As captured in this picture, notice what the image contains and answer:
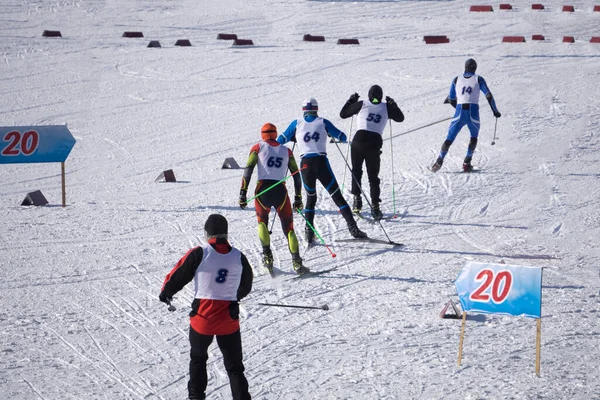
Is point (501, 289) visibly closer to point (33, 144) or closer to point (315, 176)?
point (315, 176)

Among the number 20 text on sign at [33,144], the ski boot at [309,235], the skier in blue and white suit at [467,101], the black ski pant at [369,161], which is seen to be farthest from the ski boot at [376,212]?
the number 20 text on sign at [33,144]

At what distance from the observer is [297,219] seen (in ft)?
41.9

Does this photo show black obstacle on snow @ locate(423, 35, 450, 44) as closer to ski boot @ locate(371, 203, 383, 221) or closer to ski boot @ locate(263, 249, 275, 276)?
ski boot @ locate(371, 203, 383, 221)

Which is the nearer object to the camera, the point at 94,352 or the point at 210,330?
the point at 210,330

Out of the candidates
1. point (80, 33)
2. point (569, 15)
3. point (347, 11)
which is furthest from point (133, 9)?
point (569, 15)

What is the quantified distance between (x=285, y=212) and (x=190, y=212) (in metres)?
3.51

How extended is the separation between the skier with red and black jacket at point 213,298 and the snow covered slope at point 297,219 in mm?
670

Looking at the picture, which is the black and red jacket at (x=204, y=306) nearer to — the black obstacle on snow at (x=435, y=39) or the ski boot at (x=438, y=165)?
the ski boot at (x=438, y=165)

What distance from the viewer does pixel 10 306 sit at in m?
9.14

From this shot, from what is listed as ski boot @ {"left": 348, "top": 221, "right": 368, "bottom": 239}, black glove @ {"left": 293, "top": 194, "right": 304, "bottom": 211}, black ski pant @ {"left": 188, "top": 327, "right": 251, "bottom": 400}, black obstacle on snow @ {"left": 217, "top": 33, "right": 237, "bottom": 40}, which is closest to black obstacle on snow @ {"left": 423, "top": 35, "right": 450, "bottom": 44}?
black obstacle on snow @ {"left": 217, "top": 33, "right": 237, "bottom": 40}

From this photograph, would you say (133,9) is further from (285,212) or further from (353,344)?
(353,344)

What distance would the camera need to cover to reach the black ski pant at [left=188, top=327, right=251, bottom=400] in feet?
21.1

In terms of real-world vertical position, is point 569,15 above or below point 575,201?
above

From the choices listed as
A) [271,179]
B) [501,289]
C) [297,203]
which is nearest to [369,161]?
[297,203]
